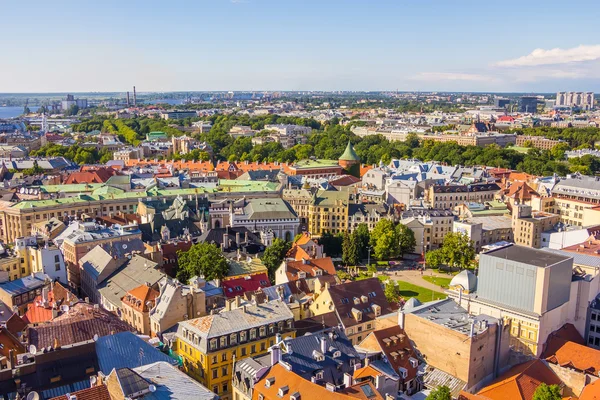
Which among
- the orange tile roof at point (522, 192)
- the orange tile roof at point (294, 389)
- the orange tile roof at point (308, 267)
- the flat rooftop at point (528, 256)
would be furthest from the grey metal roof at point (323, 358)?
the orange tile roof at point (522, 192)

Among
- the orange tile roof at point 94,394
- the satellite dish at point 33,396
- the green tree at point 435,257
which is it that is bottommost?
the green tree at point 435,257

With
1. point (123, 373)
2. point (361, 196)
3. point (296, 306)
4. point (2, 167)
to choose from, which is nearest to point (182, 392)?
point (123, 373)

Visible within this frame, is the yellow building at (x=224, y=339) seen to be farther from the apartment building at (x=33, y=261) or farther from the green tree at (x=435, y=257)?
the green tree at (x=435, y=257)

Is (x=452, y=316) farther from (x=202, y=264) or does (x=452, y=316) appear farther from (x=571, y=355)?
(x=202, y=264)

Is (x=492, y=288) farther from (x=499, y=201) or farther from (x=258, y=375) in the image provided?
(x=499, y=201)

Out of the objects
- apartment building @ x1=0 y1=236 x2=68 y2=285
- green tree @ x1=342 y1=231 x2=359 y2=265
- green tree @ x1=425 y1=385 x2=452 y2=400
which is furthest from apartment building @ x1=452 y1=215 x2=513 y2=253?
apartment building @ x1=0 y1=236 x2=68 y2=285

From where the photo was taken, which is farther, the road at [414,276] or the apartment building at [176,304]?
the road at [414,276]

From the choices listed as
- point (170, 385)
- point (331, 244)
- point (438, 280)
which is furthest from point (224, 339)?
point (331, 244)
